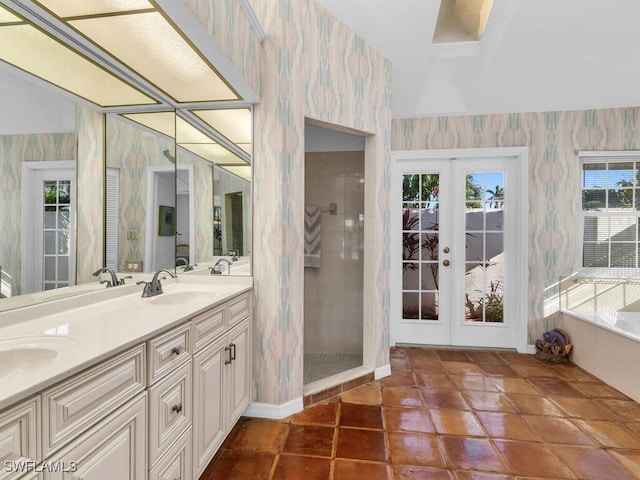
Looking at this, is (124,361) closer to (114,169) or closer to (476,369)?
(114,169)

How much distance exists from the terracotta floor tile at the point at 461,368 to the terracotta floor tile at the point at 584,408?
1.98ft

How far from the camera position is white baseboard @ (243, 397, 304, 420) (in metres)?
2.14

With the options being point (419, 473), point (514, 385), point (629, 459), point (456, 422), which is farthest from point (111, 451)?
point (514, 385)

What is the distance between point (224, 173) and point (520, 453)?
2.50m

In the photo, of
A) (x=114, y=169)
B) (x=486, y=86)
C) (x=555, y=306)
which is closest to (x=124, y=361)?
(x=114, y=169)

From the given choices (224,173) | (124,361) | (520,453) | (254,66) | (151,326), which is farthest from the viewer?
(224,173)

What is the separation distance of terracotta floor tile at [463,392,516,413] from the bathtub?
37.1 inches

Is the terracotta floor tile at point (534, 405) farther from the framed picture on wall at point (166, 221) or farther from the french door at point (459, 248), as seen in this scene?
the framed picture on wall at point (166, 221)

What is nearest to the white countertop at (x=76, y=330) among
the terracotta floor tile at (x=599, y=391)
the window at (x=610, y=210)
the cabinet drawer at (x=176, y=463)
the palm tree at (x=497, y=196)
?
the cabinet drawer at (x=176, y=463)

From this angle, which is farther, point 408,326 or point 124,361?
point 408,326

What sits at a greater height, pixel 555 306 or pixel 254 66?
pixel 254 66

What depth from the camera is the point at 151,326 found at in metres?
1.19

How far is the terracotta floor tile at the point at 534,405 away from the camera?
2.22 metres

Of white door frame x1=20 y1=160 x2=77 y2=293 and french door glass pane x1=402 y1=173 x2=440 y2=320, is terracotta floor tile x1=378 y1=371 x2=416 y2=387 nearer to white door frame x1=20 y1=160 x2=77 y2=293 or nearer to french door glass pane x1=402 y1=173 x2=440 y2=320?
french door glass pane x1=402 y1=173 x2=440 y2=320
